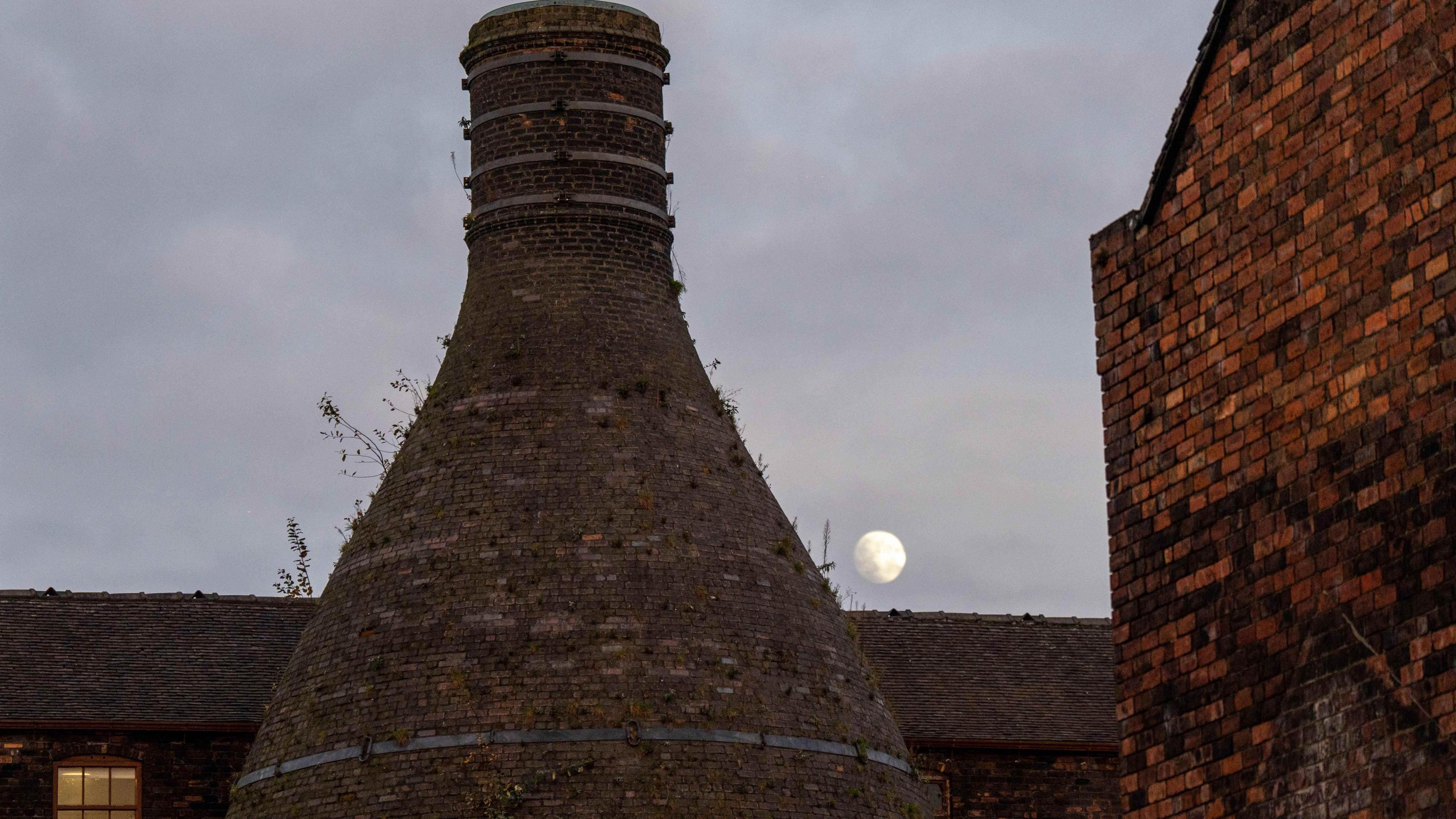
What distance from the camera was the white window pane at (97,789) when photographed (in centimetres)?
2659

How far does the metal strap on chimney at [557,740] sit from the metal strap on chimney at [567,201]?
274 inches

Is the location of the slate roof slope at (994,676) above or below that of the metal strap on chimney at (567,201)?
below

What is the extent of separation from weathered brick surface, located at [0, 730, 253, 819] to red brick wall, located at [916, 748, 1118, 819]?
887 centimetres

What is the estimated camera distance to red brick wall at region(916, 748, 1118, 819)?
2820cm

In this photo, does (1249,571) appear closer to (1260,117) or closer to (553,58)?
(1260,117)

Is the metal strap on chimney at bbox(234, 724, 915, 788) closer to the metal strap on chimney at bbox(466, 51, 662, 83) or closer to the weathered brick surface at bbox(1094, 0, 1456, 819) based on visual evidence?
the metal strap on chimney at bbox(466, 51, 662, 83)

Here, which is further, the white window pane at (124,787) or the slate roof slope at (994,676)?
the slate roof slope at (994,676)

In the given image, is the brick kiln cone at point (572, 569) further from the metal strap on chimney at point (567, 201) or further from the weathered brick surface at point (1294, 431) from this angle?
the weathered brick surface at point (1294, 431)

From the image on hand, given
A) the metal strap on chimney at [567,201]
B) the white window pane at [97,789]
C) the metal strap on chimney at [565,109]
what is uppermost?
the metal strap on chimney at [565,109]

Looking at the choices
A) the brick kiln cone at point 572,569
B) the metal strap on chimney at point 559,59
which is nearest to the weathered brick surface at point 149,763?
the brick kiln cone at point 572,569


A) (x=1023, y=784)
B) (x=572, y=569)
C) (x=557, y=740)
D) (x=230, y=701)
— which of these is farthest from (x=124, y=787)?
(x=1023, y=784)

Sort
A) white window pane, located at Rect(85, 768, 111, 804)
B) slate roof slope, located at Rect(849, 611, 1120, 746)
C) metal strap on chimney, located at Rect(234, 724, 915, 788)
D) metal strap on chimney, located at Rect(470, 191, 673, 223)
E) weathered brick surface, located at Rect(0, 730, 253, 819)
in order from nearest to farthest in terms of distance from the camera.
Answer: metal strap on chimney, located at Rect(234, 724, 915, 788) → metal strap on chimney, located at Rect(470, 191, 673, 223) → weathered brick surface, located at Rect(0, 730, 253, 819) → white window pane, located at Rect(85, 768, 111, 804) → slate roof slope, located at Rect(849, 611, 1120, 746)

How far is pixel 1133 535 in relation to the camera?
1252 centimetres

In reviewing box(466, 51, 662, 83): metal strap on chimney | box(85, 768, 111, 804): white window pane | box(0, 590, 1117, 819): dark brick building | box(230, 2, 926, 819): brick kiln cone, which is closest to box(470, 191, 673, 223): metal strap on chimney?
box(230, 2, 926, 819): brick kiln cone
